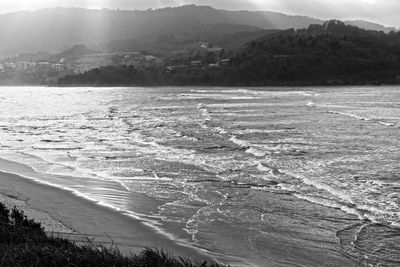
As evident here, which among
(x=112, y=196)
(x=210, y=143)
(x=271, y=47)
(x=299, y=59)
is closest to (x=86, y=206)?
(x=112, y=196)

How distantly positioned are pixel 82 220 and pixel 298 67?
14401cm

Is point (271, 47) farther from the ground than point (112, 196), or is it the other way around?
point (271, 47)

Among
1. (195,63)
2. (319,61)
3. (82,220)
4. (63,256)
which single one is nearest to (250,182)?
(82,220)

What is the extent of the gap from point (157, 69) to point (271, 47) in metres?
43.2

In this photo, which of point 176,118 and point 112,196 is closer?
point 112,196

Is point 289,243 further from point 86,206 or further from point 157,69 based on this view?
point 157,69

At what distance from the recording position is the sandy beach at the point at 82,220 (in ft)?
30.5

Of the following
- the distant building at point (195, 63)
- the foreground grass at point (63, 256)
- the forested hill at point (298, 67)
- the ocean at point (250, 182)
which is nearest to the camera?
the foreground grass at point (63, 256)

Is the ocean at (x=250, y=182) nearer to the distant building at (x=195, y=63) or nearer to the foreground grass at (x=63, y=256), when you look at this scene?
the foreground grass at (x=63, y=256)

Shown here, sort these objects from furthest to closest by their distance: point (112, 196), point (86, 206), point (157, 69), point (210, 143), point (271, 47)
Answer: point (157, 69), point (271, 47), point (210, 143), point (112, 196), point (86, 206)

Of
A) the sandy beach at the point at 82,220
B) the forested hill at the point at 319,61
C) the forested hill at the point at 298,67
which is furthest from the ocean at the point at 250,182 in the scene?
the forested hill at the point at 298,67

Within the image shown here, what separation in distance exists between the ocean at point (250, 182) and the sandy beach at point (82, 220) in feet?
1.10

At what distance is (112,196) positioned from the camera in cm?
1369

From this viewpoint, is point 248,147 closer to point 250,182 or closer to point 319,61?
point 250,182
